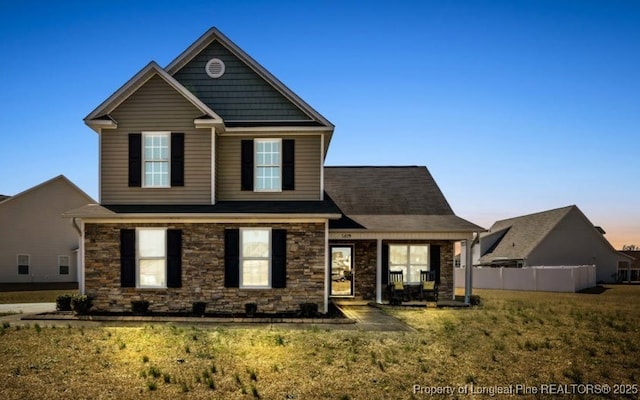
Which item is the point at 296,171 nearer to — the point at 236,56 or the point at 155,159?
the point at 155,159

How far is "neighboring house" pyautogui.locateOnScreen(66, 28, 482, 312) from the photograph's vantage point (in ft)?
49.8

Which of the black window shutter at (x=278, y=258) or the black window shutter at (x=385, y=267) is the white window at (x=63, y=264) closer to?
the black window shutter at (x=385, y=267)

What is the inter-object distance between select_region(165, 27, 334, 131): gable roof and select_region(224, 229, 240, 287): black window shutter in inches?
192

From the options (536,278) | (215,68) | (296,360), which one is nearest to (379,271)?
(215,68)

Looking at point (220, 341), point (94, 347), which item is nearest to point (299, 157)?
point (220, 341)

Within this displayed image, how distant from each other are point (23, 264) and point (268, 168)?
2655 cm

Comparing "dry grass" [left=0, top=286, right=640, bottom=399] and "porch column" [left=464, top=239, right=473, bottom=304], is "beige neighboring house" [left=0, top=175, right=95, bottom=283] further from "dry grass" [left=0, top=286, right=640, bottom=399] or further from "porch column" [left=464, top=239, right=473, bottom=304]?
"porch column" [left=464, top=239, right=473, bottom=304]

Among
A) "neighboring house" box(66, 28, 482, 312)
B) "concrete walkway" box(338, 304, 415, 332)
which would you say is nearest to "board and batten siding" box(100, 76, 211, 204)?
"neighboring house" box(66, 28, 482, 312)

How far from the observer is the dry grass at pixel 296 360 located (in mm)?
7934

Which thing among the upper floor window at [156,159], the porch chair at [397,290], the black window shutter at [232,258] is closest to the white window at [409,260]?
the porch chair at [397,290]

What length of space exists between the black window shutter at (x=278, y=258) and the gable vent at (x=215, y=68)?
20.5 ft

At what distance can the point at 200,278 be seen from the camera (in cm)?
1517

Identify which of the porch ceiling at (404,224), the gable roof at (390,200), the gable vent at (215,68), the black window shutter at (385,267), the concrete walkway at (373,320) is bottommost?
the concrete walkway at (373,320)

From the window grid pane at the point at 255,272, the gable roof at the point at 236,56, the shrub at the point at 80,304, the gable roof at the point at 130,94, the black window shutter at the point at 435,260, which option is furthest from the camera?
the black window shutter at the point at 435,260
